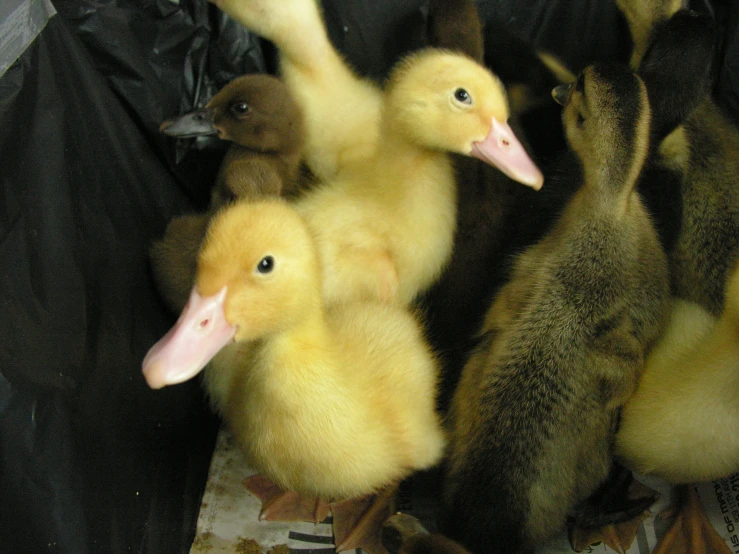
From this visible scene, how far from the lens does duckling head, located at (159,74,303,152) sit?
5.06ft

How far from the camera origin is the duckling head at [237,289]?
949mm

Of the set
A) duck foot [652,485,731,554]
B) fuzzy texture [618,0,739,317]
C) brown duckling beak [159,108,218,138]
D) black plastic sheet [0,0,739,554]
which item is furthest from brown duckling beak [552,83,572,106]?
duck foot [652,485,731,554]

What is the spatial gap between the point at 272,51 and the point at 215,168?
38 cm

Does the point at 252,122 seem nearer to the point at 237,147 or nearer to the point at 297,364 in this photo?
the point at 237,147

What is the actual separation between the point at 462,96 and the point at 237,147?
603 millimetres

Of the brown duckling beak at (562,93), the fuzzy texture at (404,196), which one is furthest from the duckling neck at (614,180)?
the brown duckling beak at (562,93)

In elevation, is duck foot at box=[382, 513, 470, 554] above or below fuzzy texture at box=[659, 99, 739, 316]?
below

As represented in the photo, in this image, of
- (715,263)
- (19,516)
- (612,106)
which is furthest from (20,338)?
(715,263)

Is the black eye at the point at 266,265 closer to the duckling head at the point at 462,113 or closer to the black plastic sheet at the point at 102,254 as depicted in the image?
the black plastic sheet at the point at 102,254

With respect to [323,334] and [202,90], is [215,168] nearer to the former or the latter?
[202,90]

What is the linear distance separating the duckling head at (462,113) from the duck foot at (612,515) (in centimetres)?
71

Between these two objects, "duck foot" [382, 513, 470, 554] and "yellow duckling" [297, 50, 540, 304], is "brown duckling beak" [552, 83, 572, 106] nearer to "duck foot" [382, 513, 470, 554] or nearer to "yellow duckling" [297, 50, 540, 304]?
"yellow duckling" [297, 50, 540, 304]

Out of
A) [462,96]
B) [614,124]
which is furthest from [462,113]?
[614,124]

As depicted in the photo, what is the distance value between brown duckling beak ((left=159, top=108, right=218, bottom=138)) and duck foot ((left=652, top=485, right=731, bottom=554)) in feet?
4.40
